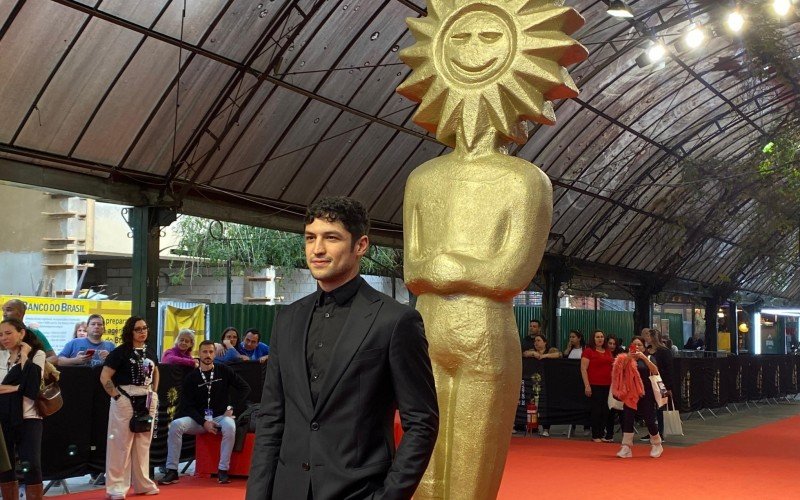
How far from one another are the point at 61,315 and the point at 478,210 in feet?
38.2

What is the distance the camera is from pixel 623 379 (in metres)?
13.0

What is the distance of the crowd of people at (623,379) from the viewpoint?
12.8m

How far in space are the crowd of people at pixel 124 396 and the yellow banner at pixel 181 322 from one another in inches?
221

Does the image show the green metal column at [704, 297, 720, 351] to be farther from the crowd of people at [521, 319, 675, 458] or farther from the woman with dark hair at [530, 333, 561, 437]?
the woman with dark hair at [530, 333, 561, 437]

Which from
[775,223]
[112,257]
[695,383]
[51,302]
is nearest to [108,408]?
[51,302]

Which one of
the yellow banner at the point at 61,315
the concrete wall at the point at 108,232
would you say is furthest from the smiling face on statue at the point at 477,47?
the concrete wall at the point at 108,232

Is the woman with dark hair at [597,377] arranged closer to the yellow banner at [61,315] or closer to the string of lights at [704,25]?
the string of lights at [704,25]

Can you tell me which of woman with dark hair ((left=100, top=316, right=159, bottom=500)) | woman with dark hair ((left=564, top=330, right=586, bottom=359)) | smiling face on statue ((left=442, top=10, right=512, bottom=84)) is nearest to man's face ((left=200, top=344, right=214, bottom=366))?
woman with dark hair ((left=100, top=316, right=159, bottom=500))

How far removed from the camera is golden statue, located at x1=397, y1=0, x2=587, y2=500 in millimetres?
5391

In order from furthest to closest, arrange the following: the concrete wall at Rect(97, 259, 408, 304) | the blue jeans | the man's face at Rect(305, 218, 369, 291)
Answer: the concrete wall at Rect(97, 259, 408, 304) < the blue jeans < the man's face at Rect(305, 218, 369, 291)

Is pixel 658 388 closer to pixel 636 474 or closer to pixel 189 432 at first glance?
pixel 636 474

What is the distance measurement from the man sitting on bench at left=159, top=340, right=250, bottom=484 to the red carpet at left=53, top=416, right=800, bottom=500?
11.1 inches

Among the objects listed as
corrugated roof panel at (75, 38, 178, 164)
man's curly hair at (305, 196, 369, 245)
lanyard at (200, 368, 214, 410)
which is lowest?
lanyard at (200, 368, 214, 410)

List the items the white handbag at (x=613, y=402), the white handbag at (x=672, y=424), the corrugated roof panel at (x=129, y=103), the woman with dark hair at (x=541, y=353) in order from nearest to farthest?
1. the corrugated roof panel at (x=129, y=103)
2. the white handbag at (x=613, y=402)
3. the white handbag at (x=672, y=424)
4. the woman with dark hair at (x=541, y=353)
